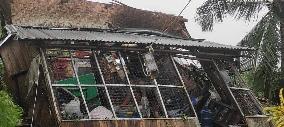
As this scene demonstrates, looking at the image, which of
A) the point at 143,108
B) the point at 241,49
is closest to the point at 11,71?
the point at 143,108

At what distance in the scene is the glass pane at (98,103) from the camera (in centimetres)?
982

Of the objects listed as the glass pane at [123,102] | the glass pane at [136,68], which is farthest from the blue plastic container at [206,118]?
the glass pane at [136,68]

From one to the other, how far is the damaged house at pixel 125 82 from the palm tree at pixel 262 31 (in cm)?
93

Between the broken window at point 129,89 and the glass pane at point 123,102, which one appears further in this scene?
the glass pane at point 123,102

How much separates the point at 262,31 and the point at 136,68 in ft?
15.6

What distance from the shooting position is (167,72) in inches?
466

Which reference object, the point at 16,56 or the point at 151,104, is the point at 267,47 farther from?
the point at 16,56

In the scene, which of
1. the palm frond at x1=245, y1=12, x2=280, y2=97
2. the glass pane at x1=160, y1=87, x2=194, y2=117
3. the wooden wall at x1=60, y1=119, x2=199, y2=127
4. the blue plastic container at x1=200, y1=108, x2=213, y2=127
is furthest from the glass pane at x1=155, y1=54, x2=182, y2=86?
the palm frond at x1=245, y1=12, x2=280, y2=97

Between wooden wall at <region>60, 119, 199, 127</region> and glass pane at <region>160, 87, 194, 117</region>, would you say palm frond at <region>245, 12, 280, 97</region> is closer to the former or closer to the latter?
glass pane at <region>160, 87, 194, 117</region>

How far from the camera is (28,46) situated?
10.9m

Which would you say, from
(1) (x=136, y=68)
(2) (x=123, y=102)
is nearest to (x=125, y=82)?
(1) (x=136, y=68)

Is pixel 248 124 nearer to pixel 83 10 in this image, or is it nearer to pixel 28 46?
pixel 28 46

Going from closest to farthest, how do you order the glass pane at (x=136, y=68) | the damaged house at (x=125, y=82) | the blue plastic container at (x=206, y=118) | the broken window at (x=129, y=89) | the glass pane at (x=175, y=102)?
the damaged house at (x=125, y=82)
the broken window at (x=129, y=89)
the glass pane at (x=136, y=68)
the glass pane at (x=175, y=102)
the blue plastic container at (x=206, y=118)

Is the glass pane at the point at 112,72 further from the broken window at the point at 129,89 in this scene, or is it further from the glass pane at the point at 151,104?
the glass pane at the point at 151,104
